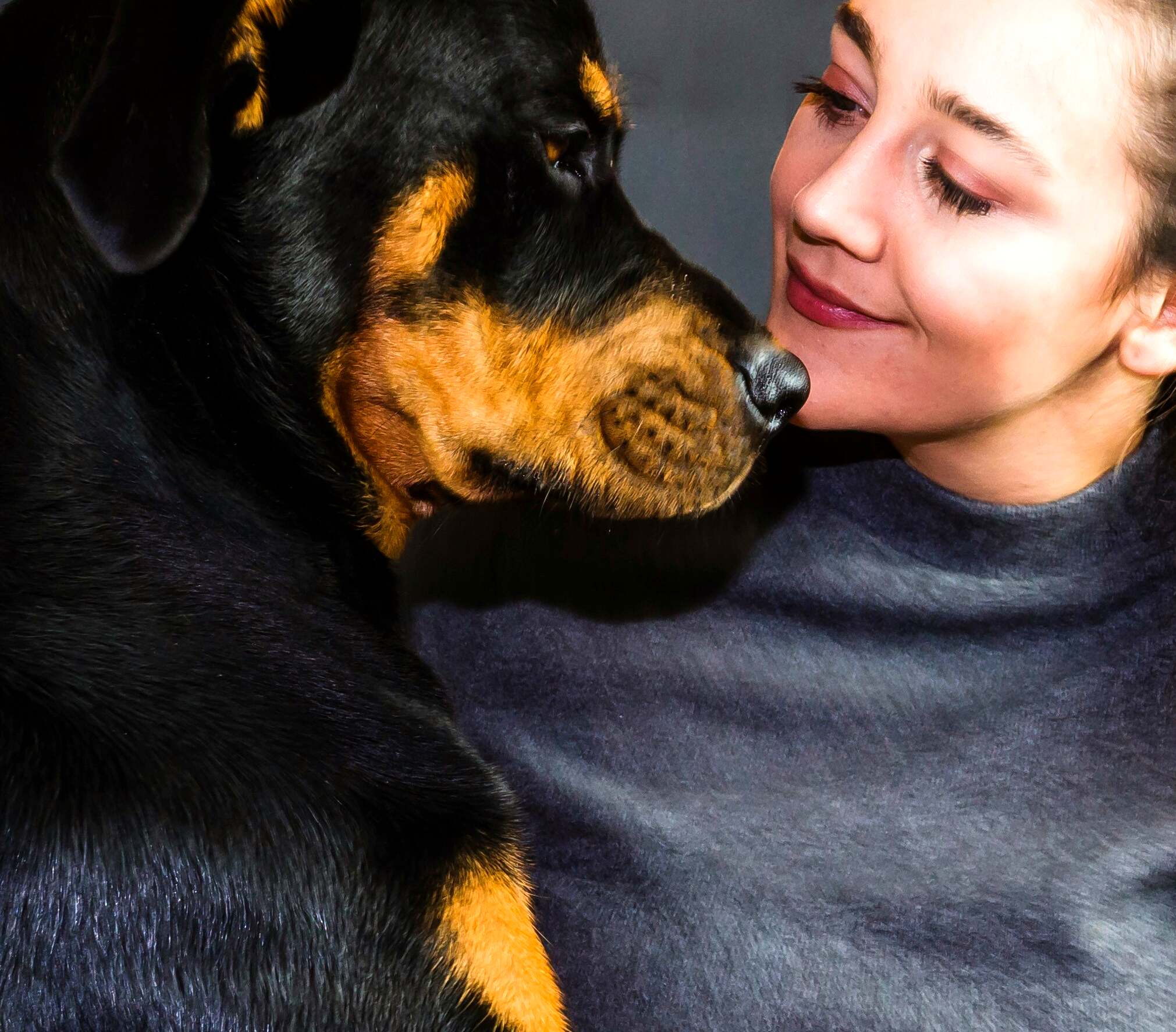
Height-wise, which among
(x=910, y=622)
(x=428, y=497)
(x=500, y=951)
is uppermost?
(x=910, y=622)

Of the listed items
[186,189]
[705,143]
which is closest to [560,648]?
[186,189]

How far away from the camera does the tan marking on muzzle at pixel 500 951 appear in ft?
3.73

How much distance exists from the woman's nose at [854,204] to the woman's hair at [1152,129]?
280 millimetres

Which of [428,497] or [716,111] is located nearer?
[428,497]

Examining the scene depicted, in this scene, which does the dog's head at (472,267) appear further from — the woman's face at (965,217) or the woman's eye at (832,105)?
the woman's eye at (832,105)

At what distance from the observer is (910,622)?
63.5 inches

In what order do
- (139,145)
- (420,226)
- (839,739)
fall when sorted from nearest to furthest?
1. (139,145)
2. (420,226)
3. (839,739)

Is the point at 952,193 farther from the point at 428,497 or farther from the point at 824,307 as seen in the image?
the point at 428,497

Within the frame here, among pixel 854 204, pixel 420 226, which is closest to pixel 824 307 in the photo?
pixel 854 204

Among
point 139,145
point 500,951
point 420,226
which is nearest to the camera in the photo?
point 139,145

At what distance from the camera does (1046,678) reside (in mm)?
1532

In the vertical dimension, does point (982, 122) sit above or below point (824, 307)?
above

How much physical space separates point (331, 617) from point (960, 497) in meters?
0.86

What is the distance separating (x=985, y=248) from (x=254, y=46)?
82cm
